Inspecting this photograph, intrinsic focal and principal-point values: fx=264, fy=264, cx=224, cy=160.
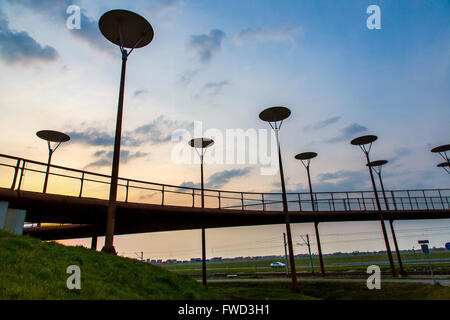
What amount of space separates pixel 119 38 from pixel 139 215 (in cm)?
A: 1151

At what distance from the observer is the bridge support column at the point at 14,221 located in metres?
13.0

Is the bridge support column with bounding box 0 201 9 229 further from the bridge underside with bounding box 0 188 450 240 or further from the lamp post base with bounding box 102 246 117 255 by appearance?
the lamp post base with bounding box 102 246 117 255

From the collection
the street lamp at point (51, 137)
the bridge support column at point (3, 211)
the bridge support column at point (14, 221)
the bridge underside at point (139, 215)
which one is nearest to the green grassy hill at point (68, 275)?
the bridge support column at point (3, 211)

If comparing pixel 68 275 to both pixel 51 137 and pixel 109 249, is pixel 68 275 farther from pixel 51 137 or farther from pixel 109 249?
pixel 51 137

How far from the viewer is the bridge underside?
1405 cm

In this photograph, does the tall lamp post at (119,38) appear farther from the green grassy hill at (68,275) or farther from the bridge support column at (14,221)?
the bridge support column at (14,221)

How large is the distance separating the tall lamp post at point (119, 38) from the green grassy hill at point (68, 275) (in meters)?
1.97

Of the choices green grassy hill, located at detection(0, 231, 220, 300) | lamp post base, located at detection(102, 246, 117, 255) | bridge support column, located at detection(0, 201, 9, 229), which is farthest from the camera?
bridge support column, located at detection(0, 201, 9, 229)

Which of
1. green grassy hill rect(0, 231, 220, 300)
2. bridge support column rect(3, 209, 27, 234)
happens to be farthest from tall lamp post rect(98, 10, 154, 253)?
bridge support column rect(3, 209, 27, 234)

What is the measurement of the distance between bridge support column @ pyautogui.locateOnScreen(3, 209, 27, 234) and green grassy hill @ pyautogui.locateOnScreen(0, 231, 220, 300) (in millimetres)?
4589

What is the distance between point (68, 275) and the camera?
7.84m
